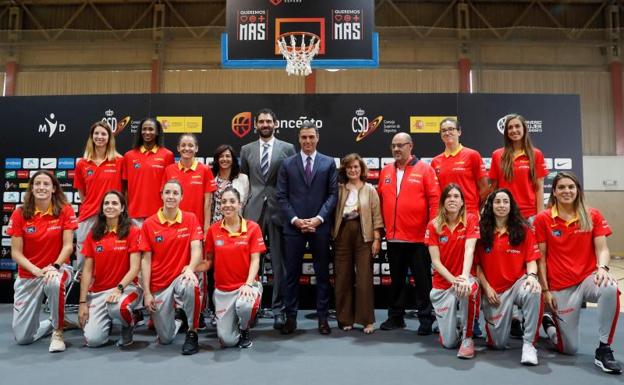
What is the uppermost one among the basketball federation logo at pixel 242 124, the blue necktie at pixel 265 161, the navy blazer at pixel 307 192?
the basketball federation logo at pixel 242 124

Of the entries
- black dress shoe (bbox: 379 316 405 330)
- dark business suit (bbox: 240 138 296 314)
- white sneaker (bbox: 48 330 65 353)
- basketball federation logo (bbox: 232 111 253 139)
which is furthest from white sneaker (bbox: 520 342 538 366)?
basketball federation logo (bbox: 232 111 253 139)

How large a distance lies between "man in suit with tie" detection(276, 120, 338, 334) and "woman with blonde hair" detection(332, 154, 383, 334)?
129 mm

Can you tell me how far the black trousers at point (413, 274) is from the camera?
3.63 meters

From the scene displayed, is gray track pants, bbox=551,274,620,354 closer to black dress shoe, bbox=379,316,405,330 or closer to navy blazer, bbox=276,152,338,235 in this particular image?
black dress shoe, bbox=379,316,405,330

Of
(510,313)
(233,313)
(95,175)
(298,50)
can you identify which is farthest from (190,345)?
(298,50)

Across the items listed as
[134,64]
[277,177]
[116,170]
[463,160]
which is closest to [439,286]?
[463,160]

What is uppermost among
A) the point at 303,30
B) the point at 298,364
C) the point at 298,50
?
the point at 303,30

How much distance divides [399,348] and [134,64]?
11.9 m

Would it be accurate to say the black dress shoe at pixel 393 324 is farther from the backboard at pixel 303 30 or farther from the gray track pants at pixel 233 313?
the backboard at pixel 303 30

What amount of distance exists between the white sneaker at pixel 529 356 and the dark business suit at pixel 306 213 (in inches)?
58.6

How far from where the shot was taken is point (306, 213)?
11.9ft

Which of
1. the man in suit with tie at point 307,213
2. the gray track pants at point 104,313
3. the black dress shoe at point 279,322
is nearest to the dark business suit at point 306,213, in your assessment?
the man in suit with tie at point 307,213

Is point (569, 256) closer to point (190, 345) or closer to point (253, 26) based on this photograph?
point (190, 345)

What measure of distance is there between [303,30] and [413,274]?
345 cm
